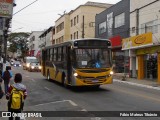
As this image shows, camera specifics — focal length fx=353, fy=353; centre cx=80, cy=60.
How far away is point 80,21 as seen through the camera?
6119 centimetres

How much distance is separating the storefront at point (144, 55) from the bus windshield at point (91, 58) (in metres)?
11.0

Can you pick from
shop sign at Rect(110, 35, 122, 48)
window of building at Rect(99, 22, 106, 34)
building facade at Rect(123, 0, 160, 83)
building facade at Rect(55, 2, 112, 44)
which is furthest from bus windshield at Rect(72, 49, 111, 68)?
building facade at Rect(55, 2, 112, 44)

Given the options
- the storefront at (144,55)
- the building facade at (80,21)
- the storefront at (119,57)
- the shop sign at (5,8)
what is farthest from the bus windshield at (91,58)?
the building facade at (80,21)

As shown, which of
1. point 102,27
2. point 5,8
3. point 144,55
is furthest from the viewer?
point 102,27

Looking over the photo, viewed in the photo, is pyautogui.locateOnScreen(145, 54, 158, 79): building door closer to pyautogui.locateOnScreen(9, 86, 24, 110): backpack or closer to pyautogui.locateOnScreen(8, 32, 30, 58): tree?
pyautogui.locateOnScreen(9, 86, 24, 110): backpack

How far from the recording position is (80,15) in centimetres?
6150

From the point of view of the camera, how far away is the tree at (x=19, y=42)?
13625 cm

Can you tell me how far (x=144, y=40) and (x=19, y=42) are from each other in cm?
11178

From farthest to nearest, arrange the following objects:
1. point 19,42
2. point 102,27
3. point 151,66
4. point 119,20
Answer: point 19,42, point 102,27, point 119,20, point 151,66

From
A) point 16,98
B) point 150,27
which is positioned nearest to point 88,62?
point 16,98

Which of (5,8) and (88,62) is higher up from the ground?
(5,8)

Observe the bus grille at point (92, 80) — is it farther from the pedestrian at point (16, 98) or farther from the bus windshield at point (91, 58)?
the pedestrian at point (16, 98)

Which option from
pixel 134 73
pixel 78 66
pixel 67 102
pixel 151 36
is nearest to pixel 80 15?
pixel 134 73

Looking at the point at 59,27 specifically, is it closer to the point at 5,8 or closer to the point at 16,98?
the point at 5,8
